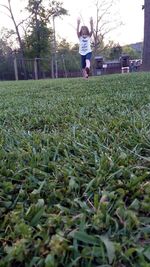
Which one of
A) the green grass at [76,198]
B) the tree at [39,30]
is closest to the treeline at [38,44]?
the tree at [39,30]

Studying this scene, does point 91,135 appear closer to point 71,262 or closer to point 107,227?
point 107,227

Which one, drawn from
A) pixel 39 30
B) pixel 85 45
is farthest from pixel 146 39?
pixel 39 30

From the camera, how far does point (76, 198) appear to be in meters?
0.86

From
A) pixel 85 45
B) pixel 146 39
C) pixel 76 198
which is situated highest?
pixel 146 39

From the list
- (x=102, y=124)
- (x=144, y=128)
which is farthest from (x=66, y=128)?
(x=144, y=128)

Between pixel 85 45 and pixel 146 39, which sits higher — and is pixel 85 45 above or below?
below

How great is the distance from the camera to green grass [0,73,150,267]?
0.63 meters

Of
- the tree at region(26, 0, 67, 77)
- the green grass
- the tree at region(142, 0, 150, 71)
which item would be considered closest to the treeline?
the tree at region(26, 0, 67, 77)

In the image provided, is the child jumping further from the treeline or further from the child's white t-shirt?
the treeline

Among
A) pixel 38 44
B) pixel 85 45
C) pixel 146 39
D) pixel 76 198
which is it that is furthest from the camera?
pixel 38 44

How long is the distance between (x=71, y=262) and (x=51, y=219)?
0.14m

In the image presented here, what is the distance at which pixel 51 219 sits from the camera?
2.39 ft

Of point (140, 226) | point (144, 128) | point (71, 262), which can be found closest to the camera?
point (71, 262)

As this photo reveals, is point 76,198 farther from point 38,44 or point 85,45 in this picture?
point 38,44
